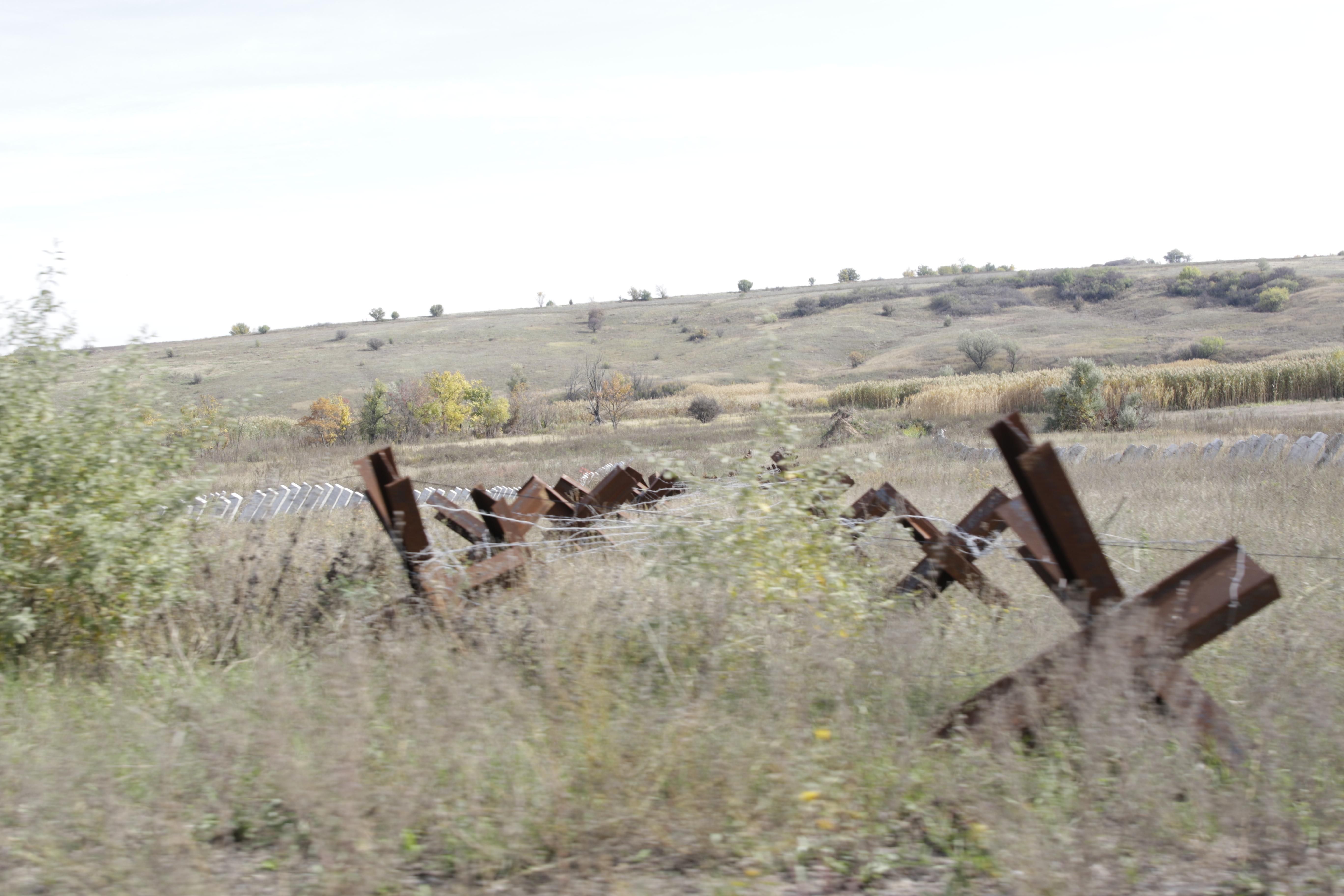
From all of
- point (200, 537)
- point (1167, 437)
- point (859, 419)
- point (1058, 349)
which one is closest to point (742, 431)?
point (859, 419)

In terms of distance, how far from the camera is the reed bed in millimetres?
32500

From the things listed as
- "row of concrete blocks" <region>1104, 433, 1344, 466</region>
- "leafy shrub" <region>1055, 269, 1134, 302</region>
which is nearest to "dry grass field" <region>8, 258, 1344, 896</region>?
"row of concrete blocks" <region>1104, 433, 1344, 466</region>

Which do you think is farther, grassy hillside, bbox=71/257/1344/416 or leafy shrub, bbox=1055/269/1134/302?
leafy shrub, bbox=1055/269/1134/302

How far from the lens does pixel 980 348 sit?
6931cm

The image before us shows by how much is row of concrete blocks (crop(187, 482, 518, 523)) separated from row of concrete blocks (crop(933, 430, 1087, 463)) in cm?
852

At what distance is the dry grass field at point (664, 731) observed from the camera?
269 centimetres

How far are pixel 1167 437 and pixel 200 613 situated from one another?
72.9ft

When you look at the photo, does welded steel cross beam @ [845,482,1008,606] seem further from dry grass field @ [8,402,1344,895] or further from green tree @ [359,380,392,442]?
green tree @ [359,380,392,442]

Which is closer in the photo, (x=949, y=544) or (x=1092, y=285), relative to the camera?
(x=949, y=544)

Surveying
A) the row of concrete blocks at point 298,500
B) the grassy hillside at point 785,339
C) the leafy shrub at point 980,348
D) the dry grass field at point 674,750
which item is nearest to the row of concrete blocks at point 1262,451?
the dry grass field at point 674,750

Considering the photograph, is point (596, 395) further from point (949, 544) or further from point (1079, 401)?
point (949, 544)

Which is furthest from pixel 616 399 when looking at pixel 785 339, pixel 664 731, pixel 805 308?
pixel 805 308

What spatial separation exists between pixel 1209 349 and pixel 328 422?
53867 millimetres

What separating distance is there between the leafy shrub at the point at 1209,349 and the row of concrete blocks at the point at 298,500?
58351mm
